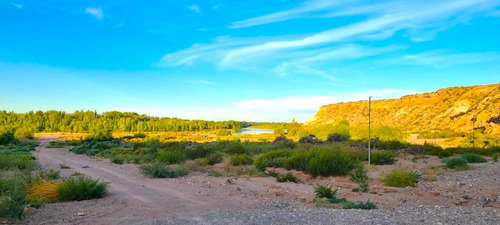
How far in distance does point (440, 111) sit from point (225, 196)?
163ft

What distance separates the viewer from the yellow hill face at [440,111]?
135 ft

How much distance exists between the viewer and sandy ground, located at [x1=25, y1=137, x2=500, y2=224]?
7.16 meters

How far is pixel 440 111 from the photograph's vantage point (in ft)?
167

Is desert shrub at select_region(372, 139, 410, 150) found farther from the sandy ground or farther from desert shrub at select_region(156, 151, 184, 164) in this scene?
desert shrub at select_region(156, 151, 184, 164)

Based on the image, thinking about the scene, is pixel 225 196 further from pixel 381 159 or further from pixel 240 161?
pixel 381 159

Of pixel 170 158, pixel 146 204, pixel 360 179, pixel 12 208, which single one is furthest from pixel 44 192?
pixel 170 158

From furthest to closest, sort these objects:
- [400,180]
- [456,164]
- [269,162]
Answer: [269,162] < [456,164] < [400,180]

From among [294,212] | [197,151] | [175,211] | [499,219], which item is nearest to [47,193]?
[175,211]

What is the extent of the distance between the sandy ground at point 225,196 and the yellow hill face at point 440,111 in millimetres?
31719

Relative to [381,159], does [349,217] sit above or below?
above

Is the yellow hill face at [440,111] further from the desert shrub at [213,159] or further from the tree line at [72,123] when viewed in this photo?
the tree line at [72,123]

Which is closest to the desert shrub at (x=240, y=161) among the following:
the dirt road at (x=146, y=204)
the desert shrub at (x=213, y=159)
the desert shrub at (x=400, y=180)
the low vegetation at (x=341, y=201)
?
Result: the desert shrub at (x=213, y=159)

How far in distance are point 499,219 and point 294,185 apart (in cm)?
659

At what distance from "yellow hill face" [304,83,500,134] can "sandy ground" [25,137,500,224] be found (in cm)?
3172
